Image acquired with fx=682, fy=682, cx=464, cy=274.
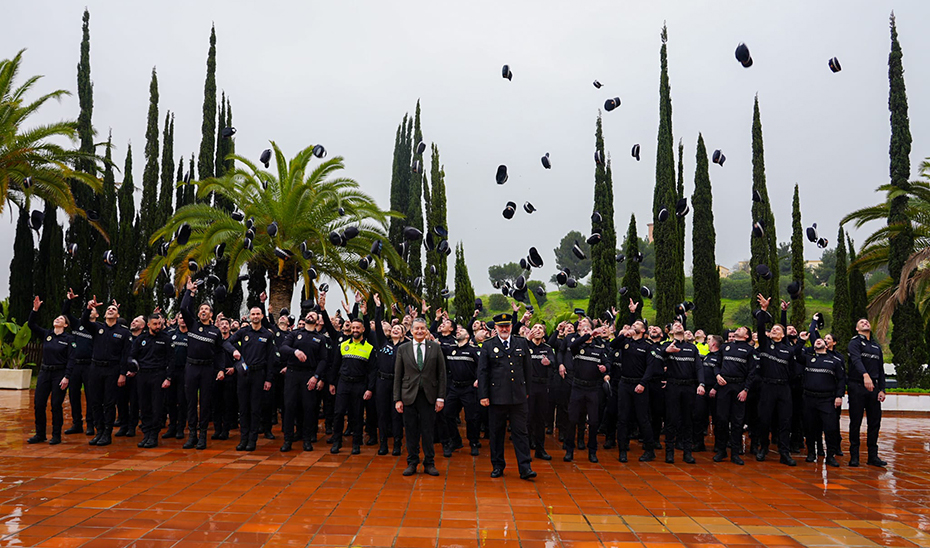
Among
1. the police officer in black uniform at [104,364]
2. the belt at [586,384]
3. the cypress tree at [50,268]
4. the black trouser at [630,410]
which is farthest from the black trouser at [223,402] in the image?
the cypress tree at [50,268]

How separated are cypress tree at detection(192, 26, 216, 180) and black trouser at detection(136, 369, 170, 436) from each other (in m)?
14.6

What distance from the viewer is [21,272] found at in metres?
20.3

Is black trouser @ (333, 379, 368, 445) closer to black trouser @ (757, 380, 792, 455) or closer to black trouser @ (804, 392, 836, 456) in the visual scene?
black trouser @ (757, 380, 792, 455)

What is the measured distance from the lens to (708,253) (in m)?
24.2

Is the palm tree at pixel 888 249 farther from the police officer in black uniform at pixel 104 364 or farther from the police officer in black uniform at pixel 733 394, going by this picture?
the police officer in black uniform at pixel 104 364

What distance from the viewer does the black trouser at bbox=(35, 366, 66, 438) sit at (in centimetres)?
862

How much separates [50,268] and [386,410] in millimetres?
16357

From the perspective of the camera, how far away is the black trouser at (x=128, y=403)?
934 centimetres

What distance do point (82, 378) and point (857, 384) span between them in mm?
9986

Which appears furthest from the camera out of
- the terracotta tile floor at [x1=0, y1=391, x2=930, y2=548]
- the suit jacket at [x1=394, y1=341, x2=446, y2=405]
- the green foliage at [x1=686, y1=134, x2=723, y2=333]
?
the green foliage at [x1=686, y1=134, x2=723, y2=333]

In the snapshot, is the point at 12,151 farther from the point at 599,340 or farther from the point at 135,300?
the point at 599,340

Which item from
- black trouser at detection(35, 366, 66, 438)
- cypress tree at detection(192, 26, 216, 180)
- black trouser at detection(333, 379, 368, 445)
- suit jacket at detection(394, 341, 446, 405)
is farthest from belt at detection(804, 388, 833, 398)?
cypress tree at detection(192, 26, 216, 180)

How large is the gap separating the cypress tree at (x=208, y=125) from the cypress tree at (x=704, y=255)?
55.0ft

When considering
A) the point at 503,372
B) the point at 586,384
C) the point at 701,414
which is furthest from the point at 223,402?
the point at 701,414
